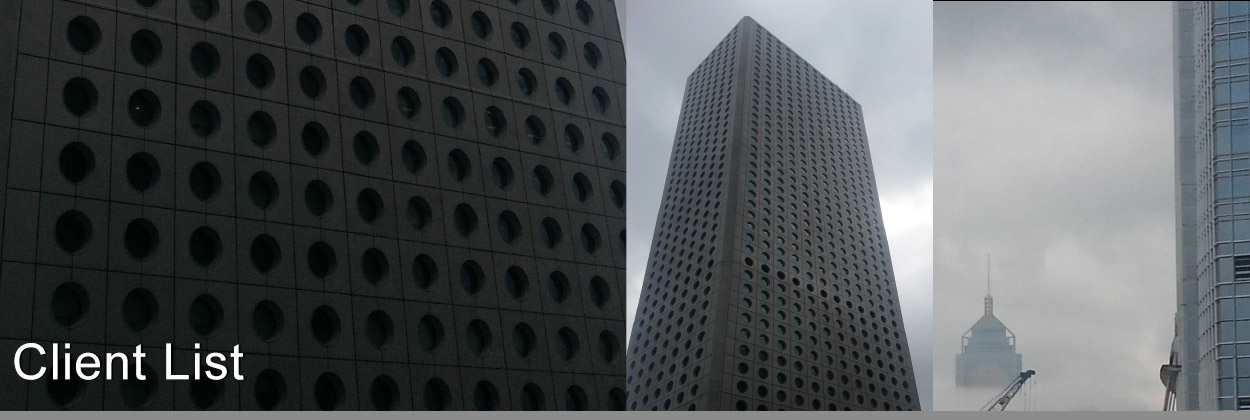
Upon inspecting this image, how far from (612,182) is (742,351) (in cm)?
2865

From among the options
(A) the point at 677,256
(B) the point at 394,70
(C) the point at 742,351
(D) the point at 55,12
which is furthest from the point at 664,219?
(D) the point at 55,12

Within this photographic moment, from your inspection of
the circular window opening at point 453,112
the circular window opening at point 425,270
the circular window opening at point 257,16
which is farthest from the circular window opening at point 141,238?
the circular window opening at point 453,112

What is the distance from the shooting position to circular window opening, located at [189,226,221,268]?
104 feet

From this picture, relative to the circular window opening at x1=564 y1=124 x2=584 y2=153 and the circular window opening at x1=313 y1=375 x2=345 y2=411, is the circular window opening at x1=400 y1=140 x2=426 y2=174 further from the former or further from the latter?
the circular window opening at x1=313 y1=375 x2=345 y2=411

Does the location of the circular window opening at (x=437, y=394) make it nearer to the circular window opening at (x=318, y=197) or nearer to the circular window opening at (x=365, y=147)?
the circular window opening at (x=318, y=197)

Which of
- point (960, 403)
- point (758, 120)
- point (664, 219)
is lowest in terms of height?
point (960, 403)

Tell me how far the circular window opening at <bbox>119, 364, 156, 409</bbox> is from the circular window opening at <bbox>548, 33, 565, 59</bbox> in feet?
53.9

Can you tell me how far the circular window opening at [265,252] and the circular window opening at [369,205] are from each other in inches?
109

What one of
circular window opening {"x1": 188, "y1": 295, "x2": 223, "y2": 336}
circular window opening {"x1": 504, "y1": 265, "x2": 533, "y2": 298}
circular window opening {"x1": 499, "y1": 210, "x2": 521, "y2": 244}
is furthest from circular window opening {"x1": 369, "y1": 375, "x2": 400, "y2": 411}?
circular window opening {"x1": 499, "y1": 210, "x2": 521, "y2": 244}

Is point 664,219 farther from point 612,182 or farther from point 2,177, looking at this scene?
point 2,177

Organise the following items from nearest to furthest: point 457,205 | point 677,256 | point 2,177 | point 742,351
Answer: point 2,177
point 457,205
point 742,351
point 677,256

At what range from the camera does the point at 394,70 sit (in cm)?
3709

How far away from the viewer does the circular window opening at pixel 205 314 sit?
31.2m

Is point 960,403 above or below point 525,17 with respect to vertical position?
below
